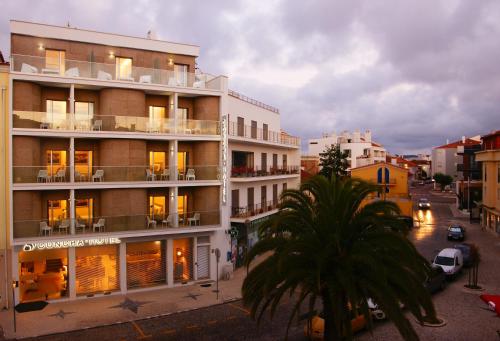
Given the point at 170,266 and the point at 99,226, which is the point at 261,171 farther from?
the point at 99,226

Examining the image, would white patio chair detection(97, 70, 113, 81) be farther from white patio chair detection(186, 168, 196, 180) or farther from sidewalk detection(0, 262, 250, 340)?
sidewalk detection(0, 262, 250, 340)

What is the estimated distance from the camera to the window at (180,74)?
88.8 feet

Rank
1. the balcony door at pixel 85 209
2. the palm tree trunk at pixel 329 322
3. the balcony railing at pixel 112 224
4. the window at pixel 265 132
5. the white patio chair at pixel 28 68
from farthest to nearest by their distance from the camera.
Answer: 1. the window at pixel 265 132
2. the balcony door at pixel 85 209
3. the white patio chair at pixel 28 68
4. the balcony railing at pixel 112 224
5. the palm tree trunk at pixel 329 322

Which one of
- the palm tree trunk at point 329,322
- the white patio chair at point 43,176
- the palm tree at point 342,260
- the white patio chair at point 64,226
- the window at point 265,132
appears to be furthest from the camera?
the window at point 265,132

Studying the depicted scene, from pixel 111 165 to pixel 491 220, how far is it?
137ft

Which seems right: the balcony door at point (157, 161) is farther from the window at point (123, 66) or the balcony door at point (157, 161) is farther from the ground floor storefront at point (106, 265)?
the window at point (123, 66)

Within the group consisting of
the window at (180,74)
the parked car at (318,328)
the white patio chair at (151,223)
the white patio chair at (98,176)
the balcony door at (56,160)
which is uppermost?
the window at (180,74)

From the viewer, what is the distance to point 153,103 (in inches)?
1061

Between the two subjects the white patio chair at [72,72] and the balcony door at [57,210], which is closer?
the white patio chair at [72,72]

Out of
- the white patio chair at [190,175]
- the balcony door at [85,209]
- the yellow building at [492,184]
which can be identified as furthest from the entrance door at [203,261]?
the yellow building at [492,184]

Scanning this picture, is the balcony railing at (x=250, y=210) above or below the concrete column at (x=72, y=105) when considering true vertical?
below

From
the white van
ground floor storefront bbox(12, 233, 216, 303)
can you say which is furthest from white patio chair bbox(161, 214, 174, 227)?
the white van

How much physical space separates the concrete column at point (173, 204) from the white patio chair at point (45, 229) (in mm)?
7015

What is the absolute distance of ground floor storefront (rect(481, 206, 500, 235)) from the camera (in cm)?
4200
